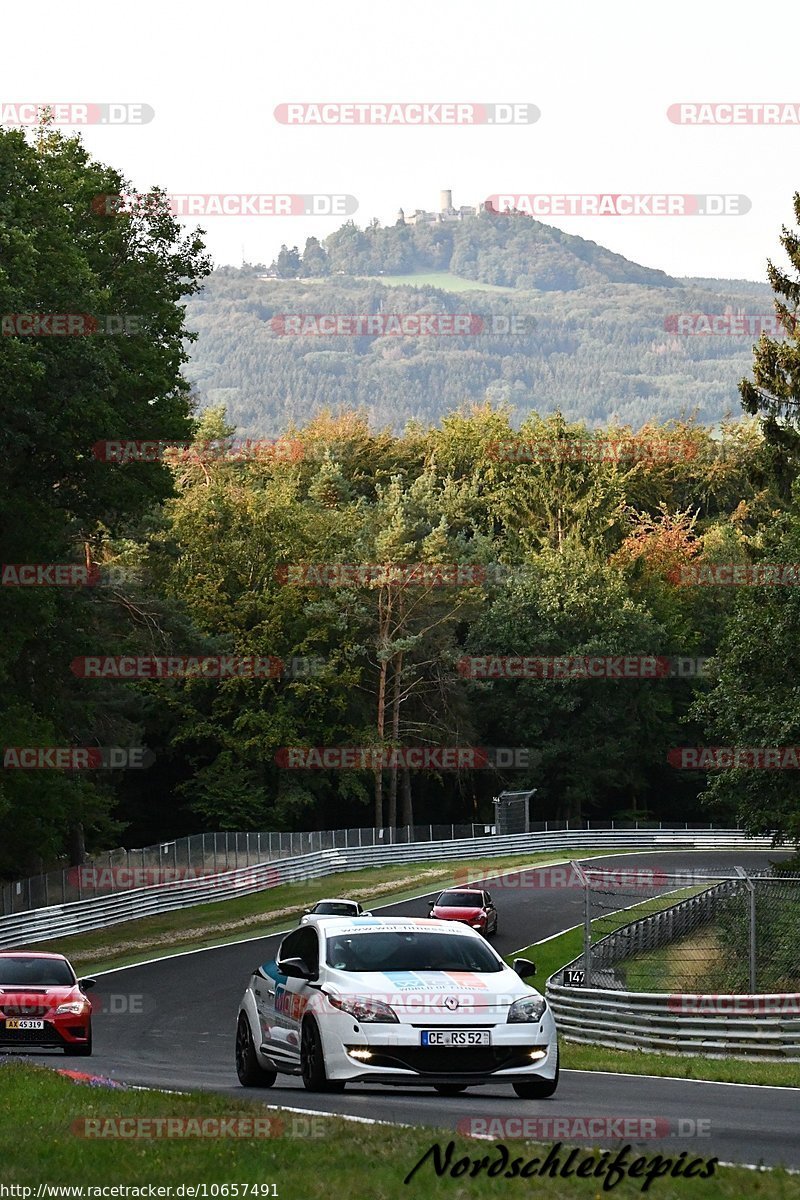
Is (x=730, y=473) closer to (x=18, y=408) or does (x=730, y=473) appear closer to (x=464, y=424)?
(x=464, y=424)

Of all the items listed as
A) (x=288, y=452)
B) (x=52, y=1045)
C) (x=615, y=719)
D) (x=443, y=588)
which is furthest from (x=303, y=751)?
(x=52, y=1045)

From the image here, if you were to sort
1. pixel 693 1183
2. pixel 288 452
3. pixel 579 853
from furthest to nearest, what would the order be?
1. pixel 288 452
2. pixel 579 853
3. pixel 693 1183

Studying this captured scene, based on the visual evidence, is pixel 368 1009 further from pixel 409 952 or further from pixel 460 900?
pixel 460 900

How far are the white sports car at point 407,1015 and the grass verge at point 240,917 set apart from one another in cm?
2752

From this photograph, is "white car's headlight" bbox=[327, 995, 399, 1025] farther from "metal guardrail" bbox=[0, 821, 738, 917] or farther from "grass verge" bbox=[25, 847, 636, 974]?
"metal guardrail" bbox=[0, 821, 738, 917]

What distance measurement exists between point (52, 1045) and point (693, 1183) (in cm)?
1470

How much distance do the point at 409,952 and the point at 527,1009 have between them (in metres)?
1.29

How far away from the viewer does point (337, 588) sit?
80.6 metres

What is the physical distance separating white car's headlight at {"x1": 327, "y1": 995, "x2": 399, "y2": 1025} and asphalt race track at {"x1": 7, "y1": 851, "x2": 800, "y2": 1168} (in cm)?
61

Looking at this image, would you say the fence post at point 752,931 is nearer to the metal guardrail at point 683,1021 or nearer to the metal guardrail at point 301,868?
the metal guardrail at point 683,1021

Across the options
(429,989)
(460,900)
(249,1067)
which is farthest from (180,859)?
(429,989)

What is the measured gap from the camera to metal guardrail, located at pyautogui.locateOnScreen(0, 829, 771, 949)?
145 ft

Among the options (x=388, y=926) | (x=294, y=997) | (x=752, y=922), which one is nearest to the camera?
(x=294, y=997)

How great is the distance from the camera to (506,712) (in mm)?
87938
